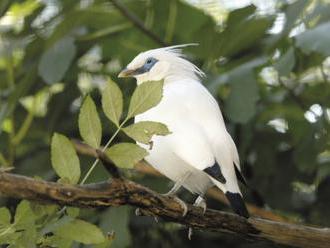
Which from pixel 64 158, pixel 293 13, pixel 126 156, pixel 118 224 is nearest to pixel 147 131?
pixel 126 156

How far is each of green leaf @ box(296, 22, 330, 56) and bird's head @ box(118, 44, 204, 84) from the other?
0.31 meters

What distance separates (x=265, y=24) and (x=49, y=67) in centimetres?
65

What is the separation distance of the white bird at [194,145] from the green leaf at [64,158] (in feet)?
1.15

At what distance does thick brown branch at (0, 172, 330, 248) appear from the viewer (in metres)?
1.24

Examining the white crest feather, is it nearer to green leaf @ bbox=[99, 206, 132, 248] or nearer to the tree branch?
the tree branch

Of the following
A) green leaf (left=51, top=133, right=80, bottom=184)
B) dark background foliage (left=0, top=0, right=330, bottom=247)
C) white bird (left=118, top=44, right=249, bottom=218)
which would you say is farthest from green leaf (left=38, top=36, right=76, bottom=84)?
green leaf (left=51, top=133, right=80, bottom=184)

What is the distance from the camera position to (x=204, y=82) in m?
2.14

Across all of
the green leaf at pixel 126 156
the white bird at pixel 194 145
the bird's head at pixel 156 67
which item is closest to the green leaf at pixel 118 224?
the white bird at pixel 194 145

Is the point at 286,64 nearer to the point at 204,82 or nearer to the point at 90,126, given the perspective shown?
the point at 204,82

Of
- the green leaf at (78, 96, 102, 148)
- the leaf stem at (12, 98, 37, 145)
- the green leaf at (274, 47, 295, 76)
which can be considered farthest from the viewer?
the leaf stem at (12, 98, 37, 145)

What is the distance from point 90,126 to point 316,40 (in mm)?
805

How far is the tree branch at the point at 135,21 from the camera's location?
2.27 meters

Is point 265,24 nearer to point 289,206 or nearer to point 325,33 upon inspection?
point 325,33

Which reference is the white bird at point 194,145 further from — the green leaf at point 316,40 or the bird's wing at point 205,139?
the green leaf at point 316,40
